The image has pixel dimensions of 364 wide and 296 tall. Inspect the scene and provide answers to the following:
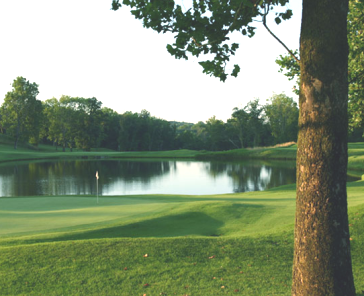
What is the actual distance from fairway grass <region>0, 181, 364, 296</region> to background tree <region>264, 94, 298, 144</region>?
75973 mm

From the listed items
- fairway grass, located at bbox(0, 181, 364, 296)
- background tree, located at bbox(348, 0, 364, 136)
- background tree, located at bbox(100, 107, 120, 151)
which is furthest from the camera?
background tree, located at bbox(100, 107, 120, 151)

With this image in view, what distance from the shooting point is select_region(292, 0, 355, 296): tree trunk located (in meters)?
3.76

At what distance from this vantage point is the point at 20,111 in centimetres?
7238

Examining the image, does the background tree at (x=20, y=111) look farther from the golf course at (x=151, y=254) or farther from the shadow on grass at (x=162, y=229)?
the shadow on grass at (x=162, y=229)

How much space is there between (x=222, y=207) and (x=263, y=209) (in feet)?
4.27

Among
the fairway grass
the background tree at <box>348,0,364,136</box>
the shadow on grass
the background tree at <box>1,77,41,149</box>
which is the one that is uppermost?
the background tree at <box>1,77,41,149</box>

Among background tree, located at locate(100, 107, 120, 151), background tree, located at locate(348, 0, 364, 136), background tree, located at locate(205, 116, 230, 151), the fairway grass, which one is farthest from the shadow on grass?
background tree, located at locate(100, 107, 120, 151)

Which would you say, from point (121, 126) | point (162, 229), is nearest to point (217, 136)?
point (121, 126)

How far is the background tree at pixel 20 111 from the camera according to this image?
72250 millimetres

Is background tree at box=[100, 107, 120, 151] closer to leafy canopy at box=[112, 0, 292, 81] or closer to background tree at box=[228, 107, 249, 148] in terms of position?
background tree at box=[228, 107, 249, 148]

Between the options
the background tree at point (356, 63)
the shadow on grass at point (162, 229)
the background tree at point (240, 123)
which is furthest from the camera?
the background tree at point (240, 123)

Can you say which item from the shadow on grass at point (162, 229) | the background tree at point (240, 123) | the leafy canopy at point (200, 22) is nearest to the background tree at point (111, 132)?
the background tree at point (240, 123)

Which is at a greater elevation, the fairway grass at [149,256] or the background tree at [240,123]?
the background tree at [240,123]

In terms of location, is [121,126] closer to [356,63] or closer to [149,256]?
[356,63]
